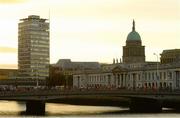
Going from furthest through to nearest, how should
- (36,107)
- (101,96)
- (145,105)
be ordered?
(145,105) → (101,96) → (36,107)

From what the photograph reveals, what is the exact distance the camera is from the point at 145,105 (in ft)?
419

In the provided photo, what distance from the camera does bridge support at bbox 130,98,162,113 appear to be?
122588 mm

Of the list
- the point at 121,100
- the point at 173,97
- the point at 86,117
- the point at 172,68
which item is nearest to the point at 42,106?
the point at 86,117

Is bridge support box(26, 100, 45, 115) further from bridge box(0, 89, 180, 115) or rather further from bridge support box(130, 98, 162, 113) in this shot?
bridge support box(130, 98, 162, 113)

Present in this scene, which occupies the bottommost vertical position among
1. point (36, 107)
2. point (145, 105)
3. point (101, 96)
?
point (145, 105)

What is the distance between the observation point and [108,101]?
163 meters

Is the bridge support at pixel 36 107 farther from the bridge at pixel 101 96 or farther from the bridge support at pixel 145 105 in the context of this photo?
the bridge support at pixel 145 105

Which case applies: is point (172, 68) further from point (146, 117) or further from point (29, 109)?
point (146, 117)

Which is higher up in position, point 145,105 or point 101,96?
point 101,96

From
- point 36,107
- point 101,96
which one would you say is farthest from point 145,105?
point 36,107

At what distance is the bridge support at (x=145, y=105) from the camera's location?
123 m

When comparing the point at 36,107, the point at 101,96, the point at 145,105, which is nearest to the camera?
the point at 36,107

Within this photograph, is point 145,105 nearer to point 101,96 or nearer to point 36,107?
point 101,96

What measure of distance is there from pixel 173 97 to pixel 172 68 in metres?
56.7
